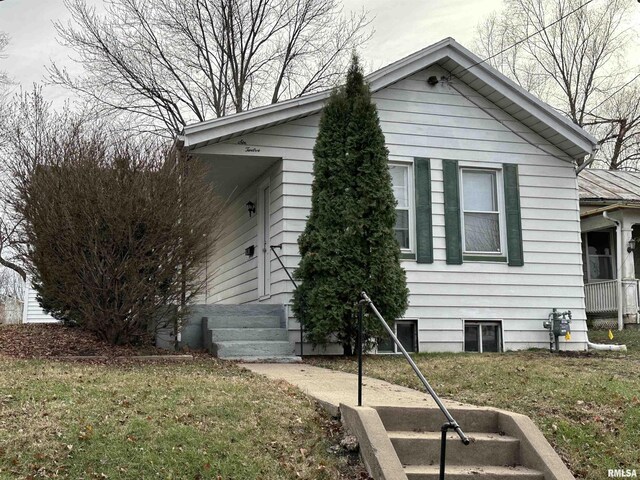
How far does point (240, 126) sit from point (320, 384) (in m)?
5.07

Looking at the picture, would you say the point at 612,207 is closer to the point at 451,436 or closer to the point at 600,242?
the point at 600,242

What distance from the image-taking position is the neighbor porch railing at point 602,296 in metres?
17.2

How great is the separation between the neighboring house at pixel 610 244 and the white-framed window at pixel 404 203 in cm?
676

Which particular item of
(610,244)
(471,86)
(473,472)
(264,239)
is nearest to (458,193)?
(471,86)

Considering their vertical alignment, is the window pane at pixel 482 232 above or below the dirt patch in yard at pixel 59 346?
above

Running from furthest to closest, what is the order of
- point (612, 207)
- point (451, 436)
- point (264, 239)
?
point (612, 207) → point (264, 239) → point (451, 436)

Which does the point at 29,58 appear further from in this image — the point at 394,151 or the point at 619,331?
the point at 619,331

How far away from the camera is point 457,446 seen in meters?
5.46

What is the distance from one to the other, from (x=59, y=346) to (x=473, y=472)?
6.58m

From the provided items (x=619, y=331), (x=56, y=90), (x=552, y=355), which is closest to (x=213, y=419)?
(x=552, y=355)

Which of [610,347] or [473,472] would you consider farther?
[610,347]

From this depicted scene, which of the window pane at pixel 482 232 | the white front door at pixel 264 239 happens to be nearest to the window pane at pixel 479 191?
the window pane at pixel 482 232

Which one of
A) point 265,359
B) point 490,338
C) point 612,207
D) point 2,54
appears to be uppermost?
point 2,54

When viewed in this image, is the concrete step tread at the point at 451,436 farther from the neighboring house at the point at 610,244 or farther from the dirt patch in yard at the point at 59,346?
the neighboring house at the point at 610,244
